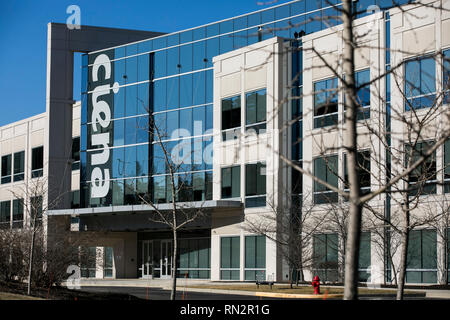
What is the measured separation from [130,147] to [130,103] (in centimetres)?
329

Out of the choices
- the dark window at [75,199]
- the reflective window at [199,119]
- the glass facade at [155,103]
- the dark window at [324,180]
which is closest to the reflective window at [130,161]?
the glass facade at [155,103]

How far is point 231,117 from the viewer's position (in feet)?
152

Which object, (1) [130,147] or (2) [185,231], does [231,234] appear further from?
(1) [130,147]

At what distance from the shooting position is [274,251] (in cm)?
4228

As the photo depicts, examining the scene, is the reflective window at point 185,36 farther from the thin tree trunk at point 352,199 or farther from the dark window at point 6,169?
the thin tree trunk at point 352,199

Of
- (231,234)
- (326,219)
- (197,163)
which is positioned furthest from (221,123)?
(326,219)

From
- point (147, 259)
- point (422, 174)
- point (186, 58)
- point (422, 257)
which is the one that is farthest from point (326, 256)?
point (422, 174)

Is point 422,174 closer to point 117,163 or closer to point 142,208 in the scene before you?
point 142,208

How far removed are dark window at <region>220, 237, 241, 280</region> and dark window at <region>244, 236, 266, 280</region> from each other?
92cm

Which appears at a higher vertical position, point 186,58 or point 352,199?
point 186,58

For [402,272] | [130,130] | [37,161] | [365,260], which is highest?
[130,130]

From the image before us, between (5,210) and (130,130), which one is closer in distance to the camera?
(130,130)

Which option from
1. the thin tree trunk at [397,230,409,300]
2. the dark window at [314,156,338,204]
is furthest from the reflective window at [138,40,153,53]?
the thin tree trunk at [397,230,409,300]

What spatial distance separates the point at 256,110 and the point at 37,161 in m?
26.0
